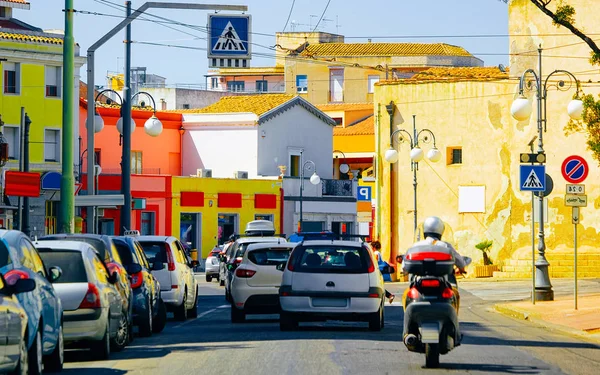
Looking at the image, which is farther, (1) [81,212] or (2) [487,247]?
(1) [81,212]

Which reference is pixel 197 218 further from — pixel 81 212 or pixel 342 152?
A: pixel 342 152

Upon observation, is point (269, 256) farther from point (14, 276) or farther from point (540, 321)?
point (14, 276)

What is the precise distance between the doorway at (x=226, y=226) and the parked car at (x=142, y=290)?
5178cm

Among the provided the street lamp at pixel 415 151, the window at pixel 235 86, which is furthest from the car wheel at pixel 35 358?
the window at pixel 235 86

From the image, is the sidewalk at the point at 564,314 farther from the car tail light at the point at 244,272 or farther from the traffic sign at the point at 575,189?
the car tail light at the point at 244,272

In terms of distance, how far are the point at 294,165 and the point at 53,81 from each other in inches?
848

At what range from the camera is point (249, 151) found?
261 ft

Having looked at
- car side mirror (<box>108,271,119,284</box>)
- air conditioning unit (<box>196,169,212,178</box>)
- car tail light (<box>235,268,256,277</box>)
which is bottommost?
car tail light (<box>235,268,256,277</box>)

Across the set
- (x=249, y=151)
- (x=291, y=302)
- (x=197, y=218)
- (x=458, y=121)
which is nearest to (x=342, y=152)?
(x=249, y=151)

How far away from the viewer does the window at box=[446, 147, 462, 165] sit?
56.5 m

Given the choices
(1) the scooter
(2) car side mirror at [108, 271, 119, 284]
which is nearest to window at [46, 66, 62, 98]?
(2) car side mirror at [108, 271, 119, 284]

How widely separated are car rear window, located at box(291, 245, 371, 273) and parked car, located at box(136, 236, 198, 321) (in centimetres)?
388

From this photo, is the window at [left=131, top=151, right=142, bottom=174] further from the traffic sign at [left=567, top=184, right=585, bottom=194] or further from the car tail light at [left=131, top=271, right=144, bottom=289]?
the car tail light at [left=131, top=271, right=144, bottom=289]

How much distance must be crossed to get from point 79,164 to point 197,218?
1185cm
